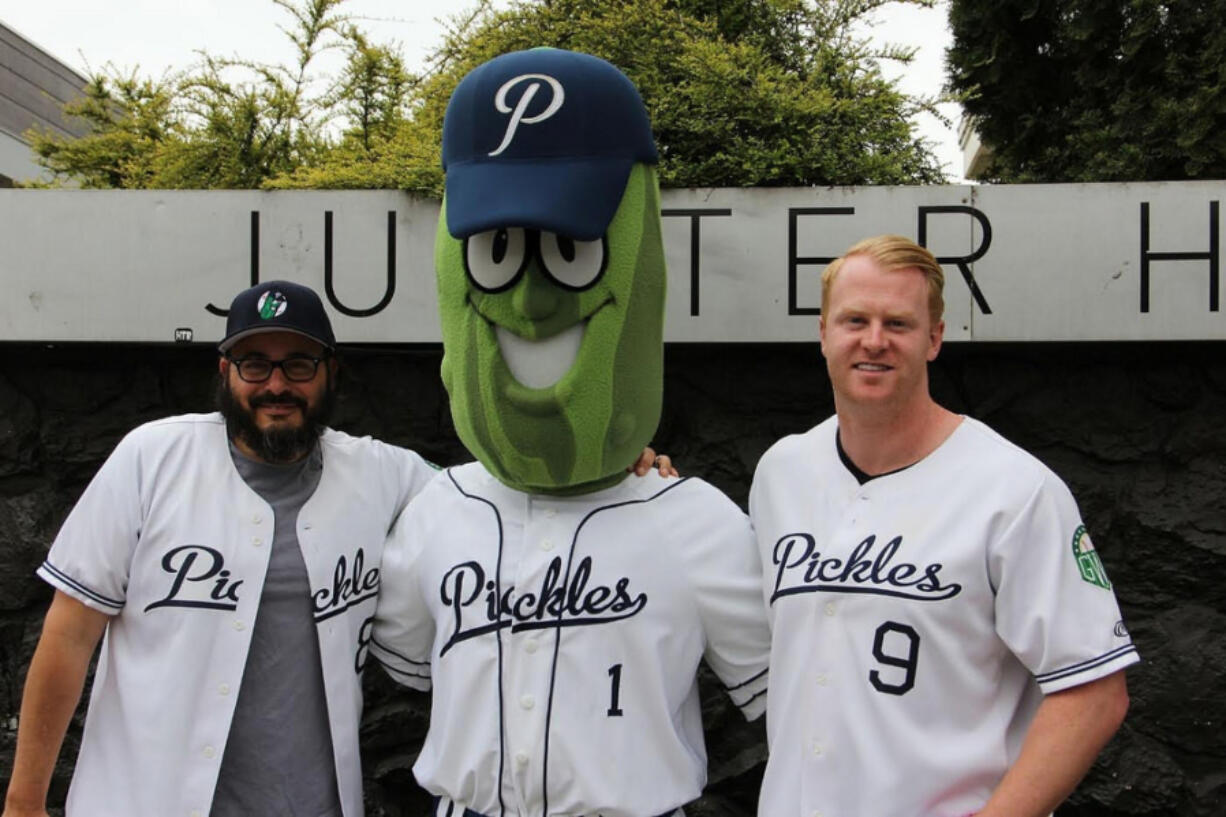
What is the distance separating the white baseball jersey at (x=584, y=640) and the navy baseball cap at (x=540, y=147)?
65cm

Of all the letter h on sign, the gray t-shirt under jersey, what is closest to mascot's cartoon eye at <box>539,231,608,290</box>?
the gray t-shirt under jersey

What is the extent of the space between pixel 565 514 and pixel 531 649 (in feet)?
1.01

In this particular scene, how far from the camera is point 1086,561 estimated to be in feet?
6.49

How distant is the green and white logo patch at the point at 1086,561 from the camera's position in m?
1.96

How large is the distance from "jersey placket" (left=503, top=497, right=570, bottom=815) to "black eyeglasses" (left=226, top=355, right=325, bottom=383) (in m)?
0.70

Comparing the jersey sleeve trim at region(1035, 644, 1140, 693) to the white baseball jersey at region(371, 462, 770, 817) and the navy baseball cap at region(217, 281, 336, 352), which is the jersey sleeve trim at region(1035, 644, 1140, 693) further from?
the navy baseball cap at region(217, 281, 336, 352)

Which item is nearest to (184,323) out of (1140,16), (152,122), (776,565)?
(152,122)

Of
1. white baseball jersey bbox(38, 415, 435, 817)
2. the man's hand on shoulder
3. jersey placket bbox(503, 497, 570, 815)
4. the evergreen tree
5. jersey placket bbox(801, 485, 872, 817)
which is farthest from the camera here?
the evergreen tree

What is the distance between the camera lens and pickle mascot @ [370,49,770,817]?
2.24 meters

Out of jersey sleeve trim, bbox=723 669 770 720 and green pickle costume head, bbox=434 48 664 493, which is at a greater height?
green pickle costume head, bbox=434 48 664 493

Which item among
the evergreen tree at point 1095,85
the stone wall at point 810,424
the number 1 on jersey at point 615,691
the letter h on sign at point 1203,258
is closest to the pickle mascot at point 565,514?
the number 1 on jersey at point 615,691

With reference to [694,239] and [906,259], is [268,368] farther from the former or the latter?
[906,259]

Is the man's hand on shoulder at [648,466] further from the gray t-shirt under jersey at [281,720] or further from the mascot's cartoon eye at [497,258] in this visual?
the gray t-shirt under jersey at [281,720]

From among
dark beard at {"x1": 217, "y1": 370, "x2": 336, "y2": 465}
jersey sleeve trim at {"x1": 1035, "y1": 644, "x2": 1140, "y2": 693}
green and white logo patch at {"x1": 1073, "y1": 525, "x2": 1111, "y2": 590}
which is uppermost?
dark beard at {"x1": 217, "y1": 370, "x2": 336, "y2": 465}
